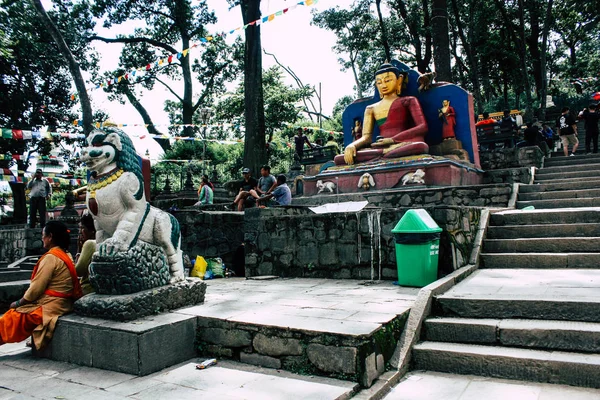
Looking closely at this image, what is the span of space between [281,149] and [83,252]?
22.5 m

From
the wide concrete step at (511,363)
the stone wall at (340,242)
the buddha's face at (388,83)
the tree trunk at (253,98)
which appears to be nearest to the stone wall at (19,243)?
the tree trunk at (253,98)

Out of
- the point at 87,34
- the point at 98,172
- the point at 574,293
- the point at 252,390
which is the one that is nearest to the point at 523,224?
the point at 574,293

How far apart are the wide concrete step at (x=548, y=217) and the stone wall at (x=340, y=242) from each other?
0.50 meters

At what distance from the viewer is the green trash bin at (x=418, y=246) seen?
15.6 feet

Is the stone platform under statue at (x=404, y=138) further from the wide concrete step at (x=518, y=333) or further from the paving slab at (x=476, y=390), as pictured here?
the paving slab at (x=476, y=390)

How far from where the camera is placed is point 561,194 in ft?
26.2

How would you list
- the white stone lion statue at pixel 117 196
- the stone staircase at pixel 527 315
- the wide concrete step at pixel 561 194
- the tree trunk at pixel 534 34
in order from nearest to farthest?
the stone staircase at pixel 527 315
the white stone lion statue at pixel 117 196
the wide concrete step at pixel 561 194
the tree trunk at pixel 534 34

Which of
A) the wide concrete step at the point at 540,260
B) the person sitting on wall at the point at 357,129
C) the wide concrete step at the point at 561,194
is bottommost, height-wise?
the wide concrete step at the point at 540,260

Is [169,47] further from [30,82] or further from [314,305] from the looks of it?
[314,305]

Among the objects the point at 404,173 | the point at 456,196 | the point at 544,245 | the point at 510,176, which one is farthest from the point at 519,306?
the point at 510,176

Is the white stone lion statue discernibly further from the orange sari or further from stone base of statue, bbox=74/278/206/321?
the orange sari

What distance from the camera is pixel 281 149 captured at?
26.7 metres

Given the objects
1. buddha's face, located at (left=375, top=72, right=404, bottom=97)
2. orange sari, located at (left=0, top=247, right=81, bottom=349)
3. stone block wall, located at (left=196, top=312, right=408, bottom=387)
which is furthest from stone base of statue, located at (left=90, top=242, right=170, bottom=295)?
buddha's face, located at (left=375, top=72, right=404, bottom=97)

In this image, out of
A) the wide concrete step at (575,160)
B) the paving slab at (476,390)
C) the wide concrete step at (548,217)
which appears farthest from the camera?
the wide concrete step at (575,160)
